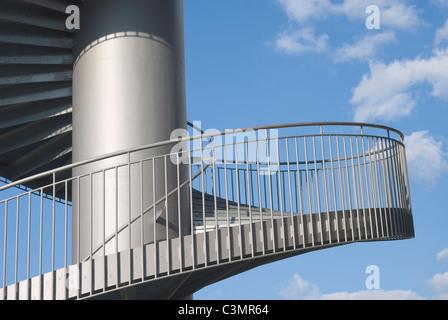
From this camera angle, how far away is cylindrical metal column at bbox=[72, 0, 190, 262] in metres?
6.57

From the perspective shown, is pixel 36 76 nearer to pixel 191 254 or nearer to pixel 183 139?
Result: pixel 183 139

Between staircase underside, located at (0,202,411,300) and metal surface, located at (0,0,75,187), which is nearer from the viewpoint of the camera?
staircase underside, located at (0,202,411,300)

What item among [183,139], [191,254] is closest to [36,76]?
[183,139]

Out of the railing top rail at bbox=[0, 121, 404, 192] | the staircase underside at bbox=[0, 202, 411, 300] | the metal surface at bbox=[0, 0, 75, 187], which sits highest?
the metal surface at bbox=[0, 0, 75, 187]

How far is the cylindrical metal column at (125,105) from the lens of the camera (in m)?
6.57

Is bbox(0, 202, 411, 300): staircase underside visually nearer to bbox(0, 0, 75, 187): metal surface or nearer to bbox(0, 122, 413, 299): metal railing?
bbox(0, 122, 413, 299): metal railing

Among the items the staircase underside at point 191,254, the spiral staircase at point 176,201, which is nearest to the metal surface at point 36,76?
the spiral staircase at point 176,201

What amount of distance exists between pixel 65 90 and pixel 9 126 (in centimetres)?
104

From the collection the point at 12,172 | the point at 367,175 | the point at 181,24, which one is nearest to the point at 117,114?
the point at 181,24

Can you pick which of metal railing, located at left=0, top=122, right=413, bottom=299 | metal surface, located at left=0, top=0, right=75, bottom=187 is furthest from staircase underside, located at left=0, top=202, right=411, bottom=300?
metal surface, located at left=0, top=0, right=75, bottom=187

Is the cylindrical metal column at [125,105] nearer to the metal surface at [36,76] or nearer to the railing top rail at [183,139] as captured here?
the metal surface at [36,76]

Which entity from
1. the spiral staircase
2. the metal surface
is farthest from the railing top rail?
the metal surface

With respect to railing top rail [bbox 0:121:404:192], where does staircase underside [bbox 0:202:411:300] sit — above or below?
below

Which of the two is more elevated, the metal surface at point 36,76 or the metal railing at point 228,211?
the metal surface at point 36,76
